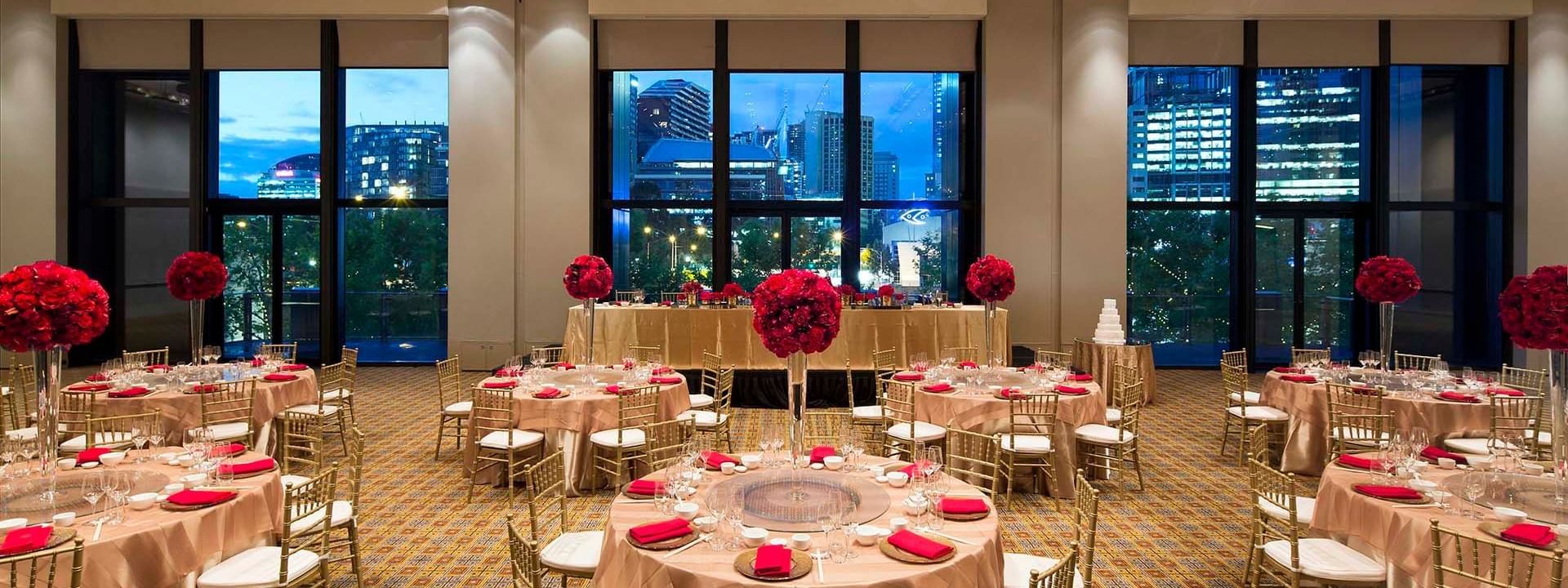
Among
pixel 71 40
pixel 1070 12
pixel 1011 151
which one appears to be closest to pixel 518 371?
pixel 1011 151

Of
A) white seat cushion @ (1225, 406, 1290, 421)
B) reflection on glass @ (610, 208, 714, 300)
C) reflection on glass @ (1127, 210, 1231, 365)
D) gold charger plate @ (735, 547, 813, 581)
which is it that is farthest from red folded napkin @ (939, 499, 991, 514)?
reflection on glass @ (1127, 210, 1231, 365)

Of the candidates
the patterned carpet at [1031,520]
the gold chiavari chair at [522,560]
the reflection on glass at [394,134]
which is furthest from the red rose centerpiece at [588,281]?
the reflection on glass at [394,134]

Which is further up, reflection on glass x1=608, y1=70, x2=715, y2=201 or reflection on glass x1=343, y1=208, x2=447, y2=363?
reflection on glass x1=608, y1=70, x2=715, y2=201

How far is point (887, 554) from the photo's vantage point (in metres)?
2.90

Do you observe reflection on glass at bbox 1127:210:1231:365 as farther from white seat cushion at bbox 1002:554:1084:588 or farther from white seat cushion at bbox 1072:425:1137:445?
white seat cushion at bbox 1002:554:1084:588

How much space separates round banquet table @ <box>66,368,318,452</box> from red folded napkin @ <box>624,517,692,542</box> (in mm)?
4725

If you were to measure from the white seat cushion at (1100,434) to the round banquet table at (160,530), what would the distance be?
522cm

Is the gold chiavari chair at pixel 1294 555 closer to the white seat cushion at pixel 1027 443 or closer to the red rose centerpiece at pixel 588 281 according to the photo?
the white seat cushion at pixel 1027 443

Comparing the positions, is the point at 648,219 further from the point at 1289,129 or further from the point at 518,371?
the point at 1289,129

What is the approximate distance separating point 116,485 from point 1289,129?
14.4 meters

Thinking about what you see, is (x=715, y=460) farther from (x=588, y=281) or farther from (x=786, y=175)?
(x=786, y=175)

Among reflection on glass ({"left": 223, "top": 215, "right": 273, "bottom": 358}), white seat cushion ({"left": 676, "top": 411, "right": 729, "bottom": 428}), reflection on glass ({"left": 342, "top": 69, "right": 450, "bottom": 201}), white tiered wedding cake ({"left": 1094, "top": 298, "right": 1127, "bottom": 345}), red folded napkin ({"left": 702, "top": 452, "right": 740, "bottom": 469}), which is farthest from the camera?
reflection on glass ({"left": 223, "top": 215, "right": 273, "bottom": 358})

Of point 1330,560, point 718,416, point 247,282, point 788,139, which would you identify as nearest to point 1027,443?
point 1330,560

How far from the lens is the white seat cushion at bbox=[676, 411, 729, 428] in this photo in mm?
6823
